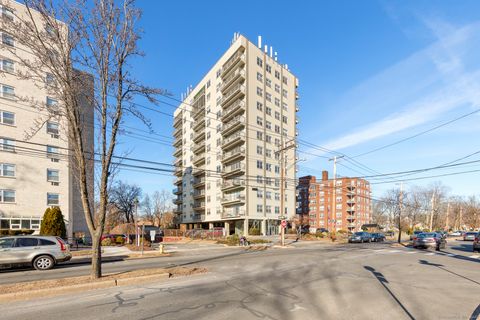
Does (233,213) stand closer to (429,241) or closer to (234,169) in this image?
(234,169)

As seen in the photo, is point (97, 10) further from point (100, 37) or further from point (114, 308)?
point (114, 308)

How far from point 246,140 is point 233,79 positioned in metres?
12.5

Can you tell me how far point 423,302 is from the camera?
770cm

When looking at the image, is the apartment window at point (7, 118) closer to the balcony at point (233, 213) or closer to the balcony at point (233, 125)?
the balcony at point (233, 125)

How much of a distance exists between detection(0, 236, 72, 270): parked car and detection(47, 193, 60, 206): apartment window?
23.7m

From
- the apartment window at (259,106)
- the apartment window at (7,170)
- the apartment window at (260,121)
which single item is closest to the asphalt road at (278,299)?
the apartment window at (7,170)

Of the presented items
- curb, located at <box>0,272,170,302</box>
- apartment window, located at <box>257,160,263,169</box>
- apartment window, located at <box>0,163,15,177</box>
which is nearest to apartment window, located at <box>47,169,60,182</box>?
apartment window, located at <box>0,163,15,177</box>

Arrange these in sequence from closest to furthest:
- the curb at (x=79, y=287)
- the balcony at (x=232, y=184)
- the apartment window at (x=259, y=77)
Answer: the curb at (x=79, y=287), the balcony at (x=232, y=184), the apartment window at (x=259, y=77)

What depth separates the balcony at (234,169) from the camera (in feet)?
169

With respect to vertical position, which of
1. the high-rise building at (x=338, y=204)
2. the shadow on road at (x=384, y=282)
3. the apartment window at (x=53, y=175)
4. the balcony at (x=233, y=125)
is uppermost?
the balcony at (x=233, y=125)

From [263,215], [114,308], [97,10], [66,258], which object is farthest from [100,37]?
[263,215]

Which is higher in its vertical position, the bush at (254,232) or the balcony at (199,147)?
the balcony at (199,147)

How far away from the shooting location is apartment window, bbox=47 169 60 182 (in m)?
35.2

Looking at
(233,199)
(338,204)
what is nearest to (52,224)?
(233,199)
